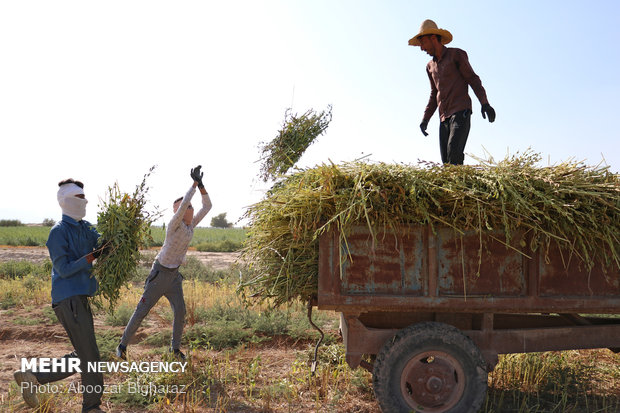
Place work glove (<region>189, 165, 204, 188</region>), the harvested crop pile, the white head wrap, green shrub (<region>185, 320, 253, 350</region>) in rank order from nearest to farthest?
the harvested crop pile → the white head wrap → work glove (<region>189, 165, 204, 188</region>) → green shrub (<region>185, 320, 253, 350</region>)

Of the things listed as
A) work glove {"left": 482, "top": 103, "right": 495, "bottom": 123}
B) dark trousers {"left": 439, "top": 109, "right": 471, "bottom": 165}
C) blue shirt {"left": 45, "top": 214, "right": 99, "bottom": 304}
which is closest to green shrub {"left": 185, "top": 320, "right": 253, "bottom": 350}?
blue shirt {"left": 45, "top": 214, "right": 99, "bottom": 304}

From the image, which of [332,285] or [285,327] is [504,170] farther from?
[285,327]

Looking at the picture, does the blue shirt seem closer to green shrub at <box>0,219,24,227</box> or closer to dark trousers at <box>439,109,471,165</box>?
dark trousers at <box>439,109,471,165</box>

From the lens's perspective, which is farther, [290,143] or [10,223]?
[10,223]

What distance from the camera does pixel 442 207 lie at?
3395 millimetres

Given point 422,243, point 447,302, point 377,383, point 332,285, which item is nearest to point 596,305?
point 447,302

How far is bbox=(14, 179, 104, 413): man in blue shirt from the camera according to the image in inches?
144

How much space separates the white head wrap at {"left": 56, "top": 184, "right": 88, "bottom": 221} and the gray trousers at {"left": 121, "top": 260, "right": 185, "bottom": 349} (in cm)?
113

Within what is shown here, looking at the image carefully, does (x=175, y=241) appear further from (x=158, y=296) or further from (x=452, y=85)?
(x=452, y=85)

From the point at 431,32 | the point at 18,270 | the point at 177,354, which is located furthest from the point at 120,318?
the point at 18,270

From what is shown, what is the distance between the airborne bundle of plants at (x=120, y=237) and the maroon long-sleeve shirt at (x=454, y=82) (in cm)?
356

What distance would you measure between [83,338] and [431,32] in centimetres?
496

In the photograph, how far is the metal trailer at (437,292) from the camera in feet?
11.0

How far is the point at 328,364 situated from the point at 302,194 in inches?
87.6
